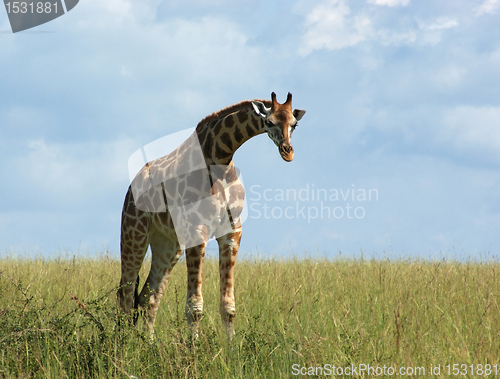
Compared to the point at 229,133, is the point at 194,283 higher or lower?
lower

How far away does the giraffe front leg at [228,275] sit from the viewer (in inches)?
219

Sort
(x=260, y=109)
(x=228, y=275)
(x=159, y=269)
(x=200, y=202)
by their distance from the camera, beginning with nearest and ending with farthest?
(x=260, y=109) < (x=228, y=275) < (x=200, y=202) < (x=159, y=269)

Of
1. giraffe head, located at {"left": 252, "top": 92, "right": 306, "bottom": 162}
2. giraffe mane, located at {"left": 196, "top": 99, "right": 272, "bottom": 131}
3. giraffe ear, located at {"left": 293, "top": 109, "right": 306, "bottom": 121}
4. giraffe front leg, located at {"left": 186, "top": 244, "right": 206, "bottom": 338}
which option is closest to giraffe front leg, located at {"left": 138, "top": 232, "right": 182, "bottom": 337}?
giraffe front leg, located at {"left": 186, "top": 244, "right": 206, "bottom": 338}

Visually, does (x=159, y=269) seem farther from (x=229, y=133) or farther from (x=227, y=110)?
(x=227, y=110)

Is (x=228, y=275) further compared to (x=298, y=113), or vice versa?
(x=228, y=275)

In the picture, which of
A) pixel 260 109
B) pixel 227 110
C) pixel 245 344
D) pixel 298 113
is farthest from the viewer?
pixel 227 110

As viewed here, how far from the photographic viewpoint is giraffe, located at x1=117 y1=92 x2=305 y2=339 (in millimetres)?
5555

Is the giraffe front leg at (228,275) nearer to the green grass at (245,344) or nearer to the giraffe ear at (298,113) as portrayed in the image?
the green grass at (245,344)

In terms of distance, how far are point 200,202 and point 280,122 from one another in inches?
58.0

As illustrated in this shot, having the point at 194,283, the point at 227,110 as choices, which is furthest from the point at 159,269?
the point at 227,110

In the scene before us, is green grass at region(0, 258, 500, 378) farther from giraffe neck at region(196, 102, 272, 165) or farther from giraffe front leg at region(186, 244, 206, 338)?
giraffe neck at region(196, 102, 272, 165)

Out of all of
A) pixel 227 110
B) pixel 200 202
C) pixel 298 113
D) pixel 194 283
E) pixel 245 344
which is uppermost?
pixel 227 110

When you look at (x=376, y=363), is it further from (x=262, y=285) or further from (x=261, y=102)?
(x=262, y=285)

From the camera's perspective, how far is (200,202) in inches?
230
